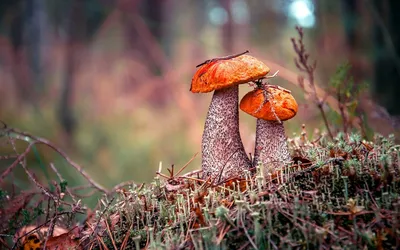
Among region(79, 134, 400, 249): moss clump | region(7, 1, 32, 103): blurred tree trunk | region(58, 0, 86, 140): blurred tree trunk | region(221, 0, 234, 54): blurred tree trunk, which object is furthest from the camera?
region(221, 0, 234, 54): blurred tree trunk

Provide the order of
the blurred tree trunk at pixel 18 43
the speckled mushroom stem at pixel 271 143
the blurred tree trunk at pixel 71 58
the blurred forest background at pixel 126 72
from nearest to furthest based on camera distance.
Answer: the speckled mushroom stem at pixel 271 143, the blurred forest background at pixel 126 72, the blurred tree trunk at pixel 71 58, the blurred tree trunk at pixel 18 43

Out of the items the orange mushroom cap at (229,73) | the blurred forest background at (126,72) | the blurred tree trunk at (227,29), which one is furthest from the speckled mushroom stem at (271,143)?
the blurred tree trunk at (227,29)

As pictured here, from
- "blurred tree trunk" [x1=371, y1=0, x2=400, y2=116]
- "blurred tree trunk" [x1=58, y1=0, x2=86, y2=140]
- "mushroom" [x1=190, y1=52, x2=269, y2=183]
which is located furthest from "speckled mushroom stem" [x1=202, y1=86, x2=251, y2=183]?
"blurred tree trunk" [x1=58, y1=0, x2=86, y2=140]

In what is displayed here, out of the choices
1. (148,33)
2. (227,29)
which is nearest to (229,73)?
(148,33)

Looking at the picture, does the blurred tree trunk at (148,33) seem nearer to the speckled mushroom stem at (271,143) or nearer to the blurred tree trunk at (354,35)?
the blurred tree trunk at (354,35)

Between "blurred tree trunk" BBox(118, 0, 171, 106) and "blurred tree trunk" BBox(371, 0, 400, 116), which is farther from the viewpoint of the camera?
"blurred tree trunk" BBox(118, 0, 171, 106)

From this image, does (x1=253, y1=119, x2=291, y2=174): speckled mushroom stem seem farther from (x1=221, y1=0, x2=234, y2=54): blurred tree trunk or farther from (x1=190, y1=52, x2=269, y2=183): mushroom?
(x1=221, y1=0, x2=234, y2=54): blurred tree trunk
